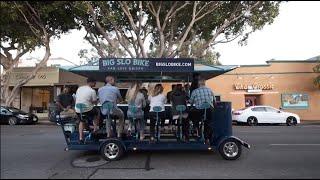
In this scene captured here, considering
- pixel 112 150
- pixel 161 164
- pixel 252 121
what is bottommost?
pixel 161 164

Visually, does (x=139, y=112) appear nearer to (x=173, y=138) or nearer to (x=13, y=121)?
(x=173, y=138)

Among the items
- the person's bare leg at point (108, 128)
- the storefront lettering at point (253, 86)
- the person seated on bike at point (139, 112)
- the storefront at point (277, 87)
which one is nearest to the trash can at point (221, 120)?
the person seated on bike at point (139, 112)

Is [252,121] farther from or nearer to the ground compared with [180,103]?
nearer to the ground

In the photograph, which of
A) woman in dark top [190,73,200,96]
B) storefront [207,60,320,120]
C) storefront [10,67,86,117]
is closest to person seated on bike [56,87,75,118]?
woman in dark top [190,73,200,96]

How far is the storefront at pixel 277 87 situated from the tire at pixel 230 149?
25.6 meters

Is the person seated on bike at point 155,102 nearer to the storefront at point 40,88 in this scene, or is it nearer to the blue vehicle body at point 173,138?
the blue vehicle body at point 173,138

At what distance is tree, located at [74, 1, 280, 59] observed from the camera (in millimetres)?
26422

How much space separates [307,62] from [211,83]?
25.3ft

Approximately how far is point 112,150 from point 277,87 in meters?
27.6

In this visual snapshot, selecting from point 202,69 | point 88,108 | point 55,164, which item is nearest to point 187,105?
point 202,69

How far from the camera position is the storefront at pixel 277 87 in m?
35.9

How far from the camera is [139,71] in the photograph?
1105cm

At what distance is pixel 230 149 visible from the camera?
10.9 m

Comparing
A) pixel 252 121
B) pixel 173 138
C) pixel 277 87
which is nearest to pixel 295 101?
pixel 277 87
